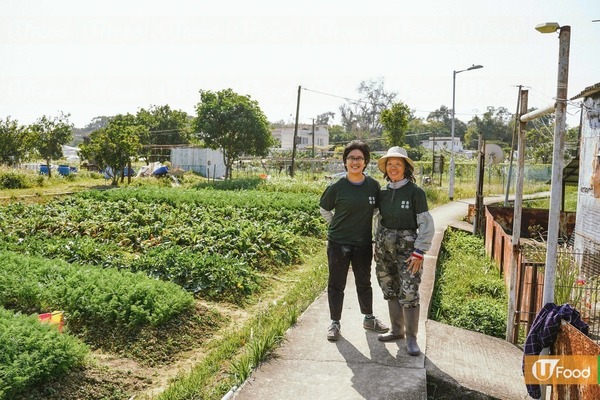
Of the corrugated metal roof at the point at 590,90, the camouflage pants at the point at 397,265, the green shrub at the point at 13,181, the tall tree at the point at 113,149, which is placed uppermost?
the corrugated metal roof at the point at 590,90

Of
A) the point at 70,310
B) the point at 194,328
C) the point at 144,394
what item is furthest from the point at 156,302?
the point at 144,394

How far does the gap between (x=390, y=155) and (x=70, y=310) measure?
172 inches

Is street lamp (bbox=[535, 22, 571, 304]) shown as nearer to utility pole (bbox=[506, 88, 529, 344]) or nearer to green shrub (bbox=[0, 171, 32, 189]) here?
utility pole (bbox=[506, 88, 529, 344])

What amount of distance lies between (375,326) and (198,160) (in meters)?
36.6

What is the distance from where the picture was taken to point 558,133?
4121 mm

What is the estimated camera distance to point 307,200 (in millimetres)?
15945

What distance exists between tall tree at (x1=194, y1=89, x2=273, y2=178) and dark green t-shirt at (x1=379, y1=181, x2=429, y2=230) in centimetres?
2619

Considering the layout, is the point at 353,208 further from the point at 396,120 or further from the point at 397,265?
the point at 396,120

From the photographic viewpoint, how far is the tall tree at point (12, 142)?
31.5 meters

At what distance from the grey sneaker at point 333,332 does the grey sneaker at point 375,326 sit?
0.36 m

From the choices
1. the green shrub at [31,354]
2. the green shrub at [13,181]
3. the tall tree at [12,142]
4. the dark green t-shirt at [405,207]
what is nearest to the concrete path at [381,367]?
the dark green t-shirt at [405,207]

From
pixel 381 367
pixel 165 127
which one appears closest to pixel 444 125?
pixel 165 127

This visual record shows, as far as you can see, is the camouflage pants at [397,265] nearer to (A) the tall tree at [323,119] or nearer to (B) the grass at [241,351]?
(B) the grass at [241,351]

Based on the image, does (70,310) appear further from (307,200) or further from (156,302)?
(307,200)
